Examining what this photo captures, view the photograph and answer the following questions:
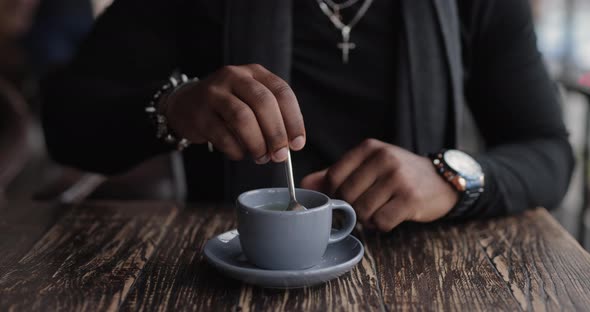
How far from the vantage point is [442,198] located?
1.07 metres

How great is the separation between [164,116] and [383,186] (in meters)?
0.45

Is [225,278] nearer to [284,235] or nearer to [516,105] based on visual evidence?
[284,235]

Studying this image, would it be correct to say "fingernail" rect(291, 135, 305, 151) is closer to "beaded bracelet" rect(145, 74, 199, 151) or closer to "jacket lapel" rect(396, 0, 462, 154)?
"beaded bracelet" rect(145, 74, 199, 151)

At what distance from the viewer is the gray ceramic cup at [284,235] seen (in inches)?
31.2

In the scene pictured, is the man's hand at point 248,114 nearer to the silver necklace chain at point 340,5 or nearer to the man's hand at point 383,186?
the man's hand at point 383,186

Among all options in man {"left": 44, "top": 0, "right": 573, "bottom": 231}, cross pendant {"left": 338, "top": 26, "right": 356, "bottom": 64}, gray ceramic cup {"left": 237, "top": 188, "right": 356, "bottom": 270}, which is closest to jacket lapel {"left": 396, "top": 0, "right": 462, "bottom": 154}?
man {"left": 44, "top": 0, "right": 573, "bottom": 231}

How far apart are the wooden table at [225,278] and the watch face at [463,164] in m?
0.09

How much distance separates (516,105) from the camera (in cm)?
143

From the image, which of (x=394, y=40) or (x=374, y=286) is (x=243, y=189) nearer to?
(x=394, y=40)

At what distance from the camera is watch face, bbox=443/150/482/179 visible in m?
1.10

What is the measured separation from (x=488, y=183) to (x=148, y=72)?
824 millimetres

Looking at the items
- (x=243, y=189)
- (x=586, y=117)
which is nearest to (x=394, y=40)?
(x=243, y=189)

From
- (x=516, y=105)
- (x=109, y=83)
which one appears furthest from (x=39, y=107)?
Answer: (x=516, y=105)

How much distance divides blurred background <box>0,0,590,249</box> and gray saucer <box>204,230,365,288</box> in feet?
1.94
